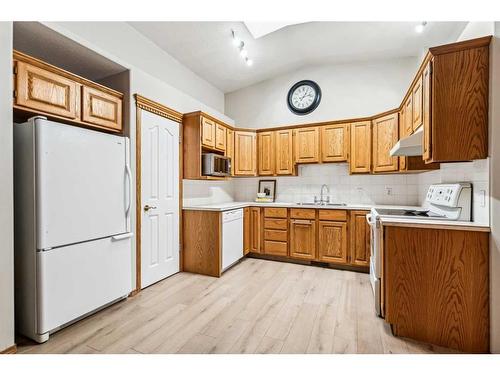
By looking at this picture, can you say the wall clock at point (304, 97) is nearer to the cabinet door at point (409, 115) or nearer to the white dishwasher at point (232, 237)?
the cabinet door at point (409, 115)

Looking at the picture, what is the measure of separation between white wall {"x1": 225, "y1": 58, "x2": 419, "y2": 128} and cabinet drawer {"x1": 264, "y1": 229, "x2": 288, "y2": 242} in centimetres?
194

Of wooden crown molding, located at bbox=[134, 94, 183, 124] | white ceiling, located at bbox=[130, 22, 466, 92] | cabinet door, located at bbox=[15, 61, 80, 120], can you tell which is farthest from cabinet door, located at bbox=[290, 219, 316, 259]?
cabinet door, located at bbox=[15, 61, 80, 120]

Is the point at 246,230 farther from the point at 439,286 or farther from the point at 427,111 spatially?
the point at 427,111

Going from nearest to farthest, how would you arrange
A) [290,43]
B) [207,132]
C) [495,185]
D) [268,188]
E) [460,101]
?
[495,185] → [460,101] → [207,132] → [290,43] → [268,188]

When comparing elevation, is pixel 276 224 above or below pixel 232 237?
above

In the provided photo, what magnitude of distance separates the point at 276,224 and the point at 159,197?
1813 mm

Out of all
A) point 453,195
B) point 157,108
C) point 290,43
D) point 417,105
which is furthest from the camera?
point 290,43

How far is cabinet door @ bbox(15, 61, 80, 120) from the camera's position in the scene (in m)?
1.84

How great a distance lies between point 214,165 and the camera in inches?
139

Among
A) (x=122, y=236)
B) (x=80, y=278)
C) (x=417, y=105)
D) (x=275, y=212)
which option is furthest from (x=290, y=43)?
(x=80, y=278)

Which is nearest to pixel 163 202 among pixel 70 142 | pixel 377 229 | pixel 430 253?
pixel 70 142

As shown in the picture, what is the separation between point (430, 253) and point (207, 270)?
245 cm

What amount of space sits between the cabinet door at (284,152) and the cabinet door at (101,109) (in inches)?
97.4

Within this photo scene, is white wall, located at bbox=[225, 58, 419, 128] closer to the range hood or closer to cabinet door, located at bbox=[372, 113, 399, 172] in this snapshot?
cabinet door, located at bbox=[372, 113, 399, 172]
